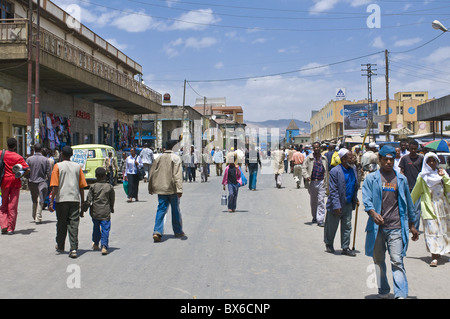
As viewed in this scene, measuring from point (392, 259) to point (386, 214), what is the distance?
49 centimetres

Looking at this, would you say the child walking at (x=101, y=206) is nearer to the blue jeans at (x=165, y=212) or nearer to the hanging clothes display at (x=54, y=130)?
the blue jeans at (x=165, y=212)

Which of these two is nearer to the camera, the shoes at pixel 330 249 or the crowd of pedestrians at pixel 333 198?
the crowd of pedestrians at pixel 333 198

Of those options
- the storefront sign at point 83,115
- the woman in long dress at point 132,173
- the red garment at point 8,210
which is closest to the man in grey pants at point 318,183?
the red garment at point 8,210

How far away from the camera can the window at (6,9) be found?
21792 millimetres

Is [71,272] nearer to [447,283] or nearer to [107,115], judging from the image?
[447,283]

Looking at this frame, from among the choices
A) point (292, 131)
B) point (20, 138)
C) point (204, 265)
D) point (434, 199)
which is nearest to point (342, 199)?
point (434, 199)

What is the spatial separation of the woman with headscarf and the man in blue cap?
6.24ft

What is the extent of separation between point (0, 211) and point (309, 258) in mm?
6082

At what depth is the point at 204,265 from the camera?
6656 millimetres

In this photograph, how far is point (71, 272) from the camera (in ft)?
20.8

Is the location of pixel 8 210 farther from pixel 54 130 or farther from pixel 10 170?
pixel 54 130

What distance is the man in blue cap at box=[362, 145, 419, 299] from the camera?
5195 millimetres

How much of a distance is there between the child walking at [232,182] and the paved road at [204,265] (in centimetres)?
147
